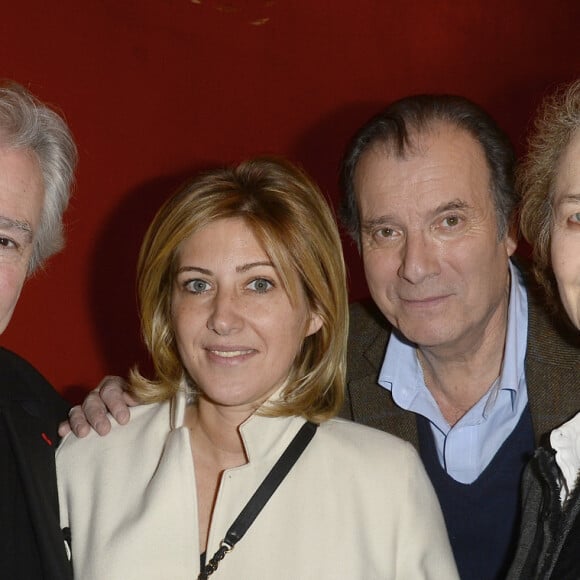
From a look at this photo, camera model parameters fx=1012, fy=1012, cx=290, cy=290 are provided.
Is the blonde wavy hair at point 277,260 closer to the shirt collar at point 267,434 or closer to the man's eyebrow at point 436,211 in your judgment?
the shirt collar at point 267,434

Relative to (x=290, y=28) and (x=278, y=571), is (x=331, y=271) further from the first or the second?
(x=290, y=28)

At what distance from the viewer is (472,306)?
9.14 feet

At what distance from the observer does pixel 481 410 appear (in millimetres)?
2805

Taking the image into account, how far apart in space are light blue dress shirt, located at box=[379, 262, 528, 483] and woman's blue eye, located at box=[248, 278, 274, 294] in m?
0.65

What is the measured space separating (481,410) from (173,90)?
196 cm

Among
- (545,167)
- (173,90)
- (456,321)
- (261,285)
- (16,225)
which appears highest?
(173,90)

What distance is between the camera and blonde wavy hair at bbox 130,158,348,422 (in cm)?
238

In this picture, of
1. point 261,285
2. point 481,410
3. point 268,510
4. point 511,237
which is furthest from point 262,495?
point 511,237

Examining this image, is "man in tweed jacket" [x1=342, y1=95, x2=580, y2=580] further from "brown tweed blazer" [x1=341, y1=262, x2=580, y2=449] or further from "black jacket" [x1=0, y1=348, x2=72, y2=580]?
"black jacket" [x1=0, y1=348, x2=72, y2=580]

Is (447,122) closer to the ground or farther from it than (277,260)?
farther from it

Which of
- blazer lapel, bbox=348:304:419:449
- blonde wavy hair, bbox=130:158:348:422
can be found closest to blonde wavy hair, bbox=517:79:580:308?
blonde wavy hair, bbox=130:158:348:422

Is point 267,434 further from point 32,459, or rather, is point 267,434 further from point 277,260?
point 32,459

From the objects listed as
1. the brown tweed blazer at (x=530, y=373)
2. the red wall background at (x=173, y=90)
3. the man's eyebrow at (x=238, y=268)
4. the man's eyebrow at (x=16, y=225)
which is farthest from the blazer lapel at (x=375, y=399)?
the red wall background at (x=173, y=90)

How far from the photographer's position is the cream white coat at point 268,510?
2230 millimetres
